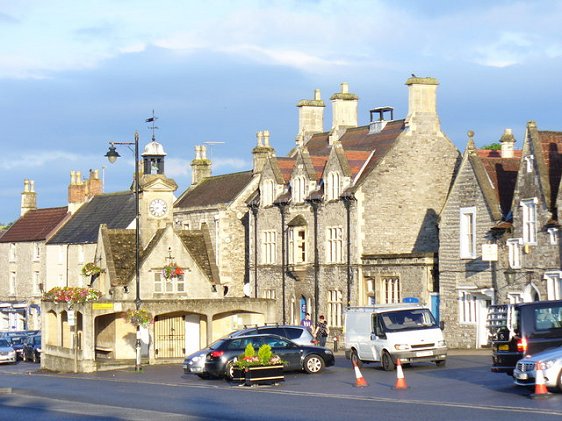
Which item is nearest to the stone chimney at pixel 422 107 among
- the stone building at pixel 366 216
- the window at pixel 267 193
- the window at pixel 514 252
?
the stone building at pixel 366 216

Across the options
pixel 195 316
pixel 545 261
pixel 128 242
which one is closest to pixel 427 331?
pixel 545 261

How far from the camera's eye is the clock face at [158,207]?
5906cm

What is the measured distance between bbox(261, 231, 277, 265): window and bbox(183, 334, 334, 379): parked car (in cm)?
2569

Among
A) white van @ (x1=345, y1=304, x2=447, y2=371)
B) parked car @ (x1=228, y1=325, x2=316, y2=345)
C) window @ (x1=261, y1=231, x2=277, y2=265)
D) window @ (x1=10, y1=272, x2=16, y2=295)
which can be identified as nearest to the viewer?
white van @ (x1=345, y1=304, x2=447, y2=371)

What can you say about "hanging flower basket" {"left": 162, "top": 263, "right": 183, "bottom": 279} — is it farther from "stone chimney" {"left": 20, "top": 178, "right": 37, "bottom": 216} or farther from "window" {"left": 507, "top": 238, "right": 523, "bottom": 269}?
"stone chimney" {"left": 20, "top": 178, "right": 37, "bottom": 216}

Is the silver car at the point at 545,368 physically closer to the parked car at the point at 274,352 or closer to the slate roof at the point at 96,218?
the parked car at the point at 274,352

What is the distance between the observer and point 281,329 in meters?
44.1

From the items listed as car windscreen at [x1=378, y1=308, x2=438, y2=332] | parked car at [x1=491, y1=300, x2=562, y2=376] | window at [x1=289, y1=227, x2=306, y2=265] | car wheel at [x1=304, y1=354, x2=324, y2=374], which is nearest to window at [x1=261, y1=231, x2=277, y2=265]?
window at [x1=289, y1=227, x2=306, y2=265]

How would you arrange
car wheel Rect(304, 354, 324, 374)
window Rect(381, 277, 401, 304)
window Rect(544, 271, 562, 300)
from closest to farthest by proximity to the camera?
car wheel Rect(304, 354, 324, 374) < window Rect(544, 271, 562, 300) < window Rect(381, 277, 401, 304)

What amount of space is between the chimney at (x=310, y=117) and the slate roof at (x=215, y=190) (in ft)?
12.6

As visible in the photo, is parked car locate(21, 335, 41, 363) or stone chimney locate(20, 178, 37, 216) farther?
stone chimney locate(20, 178, 37, 216)

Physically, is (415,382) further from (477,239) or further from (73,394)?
(477,239)

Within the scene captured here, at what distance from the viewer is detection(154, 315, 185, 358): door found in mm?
54156

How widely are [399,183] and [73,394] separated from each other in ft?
90.1
